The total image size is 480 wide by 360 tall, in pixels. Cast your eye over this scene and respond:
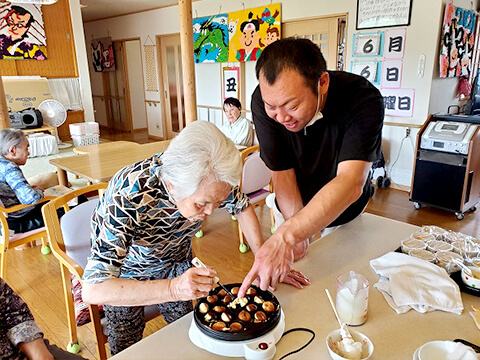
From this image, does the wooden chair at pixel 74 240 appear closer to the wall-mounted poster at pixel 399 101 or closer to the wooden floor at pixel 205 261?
the wooden floor at pixel 205 261

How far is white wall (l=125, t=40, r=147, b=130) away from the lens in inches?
320

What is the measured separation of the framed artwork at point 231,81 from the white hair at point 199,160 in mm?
5014

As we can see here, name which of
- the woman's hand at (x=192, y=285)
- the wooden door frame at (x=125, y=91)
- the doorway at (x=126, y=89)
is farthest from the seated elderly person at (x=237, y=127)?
the doorway at (x=126, y=89)

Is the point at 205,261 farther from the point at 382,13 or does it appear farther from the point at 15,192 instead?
the point at 382,13

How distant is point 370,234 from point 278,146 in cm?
53

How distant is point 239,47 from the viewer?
18.7ft

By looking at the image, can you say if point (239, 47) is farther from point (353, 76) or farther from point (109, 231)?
point (109, 231)

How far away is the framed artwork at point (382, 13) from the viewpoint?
404 cm

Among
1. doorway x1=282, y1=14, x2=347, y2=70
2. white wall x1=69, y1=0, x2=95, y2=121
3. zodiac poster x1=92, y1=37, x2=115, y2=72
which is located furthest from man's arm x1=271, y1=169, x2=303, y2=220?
zodiac poster x1=92, y1=37, x2=115, y2=72

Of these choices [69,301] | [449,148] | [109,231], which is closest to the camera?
[109,231]

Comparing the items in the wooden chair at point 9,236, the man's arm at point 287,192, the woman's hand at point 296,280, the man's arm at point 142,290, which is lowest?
the wooden chair at point 9,236

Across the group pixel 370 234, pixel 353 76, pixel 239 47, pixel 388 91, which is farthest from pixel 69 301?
pixel 239 47

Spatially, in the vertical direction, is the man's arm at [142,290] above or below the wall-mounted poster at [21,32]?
below

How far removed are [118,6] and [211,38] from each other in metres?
2.08
